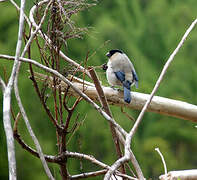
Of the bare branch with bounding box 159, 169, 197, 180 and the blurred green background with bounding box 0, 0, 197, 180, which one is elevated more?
the bare branch with bounding box 159, 169, 197, 180

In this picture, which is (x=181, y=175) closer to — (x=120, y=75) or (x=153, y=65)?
(x=120, y=75)

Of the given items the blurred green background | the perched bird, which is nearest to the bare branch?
the perched bird

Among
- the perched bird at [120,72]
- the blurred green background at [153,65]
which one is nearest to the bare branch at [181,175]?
the perched bird at [120,72]

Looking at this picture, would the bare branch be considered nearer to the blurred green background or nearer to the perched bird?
the perched bird

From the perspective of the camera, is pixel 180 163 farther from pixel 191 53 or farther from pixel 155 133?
pixel 191 53

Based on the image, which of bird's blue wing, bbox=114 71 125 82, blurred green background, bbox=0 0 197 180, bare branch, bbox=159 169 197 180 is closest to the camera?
bare branch, bbox=159 169 197 180

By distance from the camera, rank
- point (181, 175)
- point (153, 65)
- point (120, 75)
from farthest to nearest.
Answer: point (153, 65), point (120, 75), point (181, 175)

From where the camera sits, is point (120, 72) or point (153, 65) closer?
point (120, 72)

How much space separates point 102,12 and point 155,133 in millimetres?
1831

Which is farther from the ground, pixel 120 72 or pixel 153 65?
pixel 120 72

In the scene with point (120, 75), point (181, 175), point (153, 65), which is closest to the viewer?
point (181, 175)

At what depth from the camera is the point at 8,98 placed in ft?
1.72

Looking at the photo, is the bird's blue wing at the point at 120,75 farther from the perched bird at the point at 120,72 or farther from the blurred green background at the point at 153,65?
the blurred green background at the point at 153,65

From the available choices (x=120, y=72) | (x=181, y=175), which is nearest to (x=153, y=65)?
(x=120, y=72)
